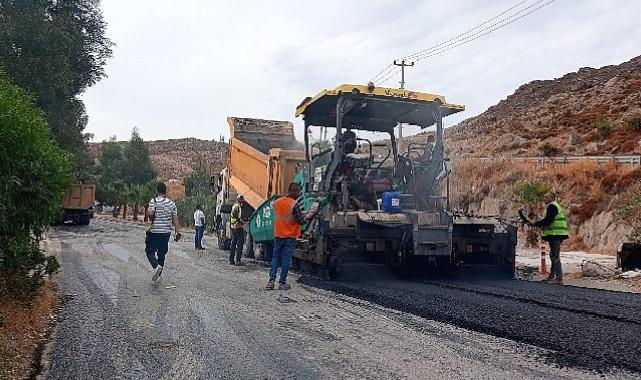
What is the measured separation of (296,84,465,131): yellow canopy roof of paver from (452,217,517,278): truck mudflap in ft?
5.71

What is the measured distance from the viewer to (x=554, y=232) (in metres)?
9.16

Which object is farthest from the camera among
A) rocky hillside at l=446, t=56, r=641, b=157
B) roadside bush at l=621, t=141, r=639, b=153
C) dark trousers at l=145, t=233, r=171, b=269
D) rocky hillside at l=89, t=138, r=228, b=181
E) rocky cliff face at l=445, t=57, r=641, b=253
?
rocky hillside at l=89, t=138, r=228, b=181

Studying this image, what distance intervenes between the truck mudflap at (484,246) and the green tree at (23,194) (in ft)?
16.7

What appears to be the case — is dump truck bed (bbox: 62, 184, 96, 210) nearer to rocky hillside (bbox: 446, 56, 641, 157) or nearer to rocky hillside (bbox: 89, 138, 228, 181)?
rocky hillside (bbox: 446, 56, 641, 157)

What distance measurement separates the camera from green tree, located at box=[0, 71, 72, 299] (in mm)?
5676

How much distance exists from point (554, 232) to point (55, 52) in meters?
17.0

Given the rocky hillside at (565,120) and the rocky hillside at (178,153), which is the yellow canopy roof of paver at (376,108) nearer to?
the rocky hillside at (565,120)

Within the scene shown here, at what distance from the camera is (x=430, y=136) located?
9.27 meters

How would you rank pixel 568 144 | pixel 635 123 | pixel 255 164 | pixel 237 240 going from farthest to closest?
pixel 568 144
pixel 635 123
pixel 255 164
pixel 237 240

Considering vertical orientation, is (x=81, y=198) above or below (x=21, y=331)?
above

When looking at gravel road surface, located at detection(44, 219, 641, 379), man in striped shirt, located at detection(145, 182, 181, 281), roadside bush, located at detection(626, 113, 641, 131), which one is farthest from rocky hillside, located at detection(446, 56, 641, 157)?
gravel road surface, located at detection(44, 219, 641, 379)

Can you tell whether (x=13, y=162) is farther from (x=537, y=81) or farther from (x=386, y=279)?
(x=537, y=81)

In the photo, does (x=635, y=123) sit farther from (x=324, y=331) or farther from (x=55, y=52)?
(x=324, y=331)

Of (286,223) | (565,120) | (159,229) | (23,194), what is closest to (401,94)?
(286,223)
